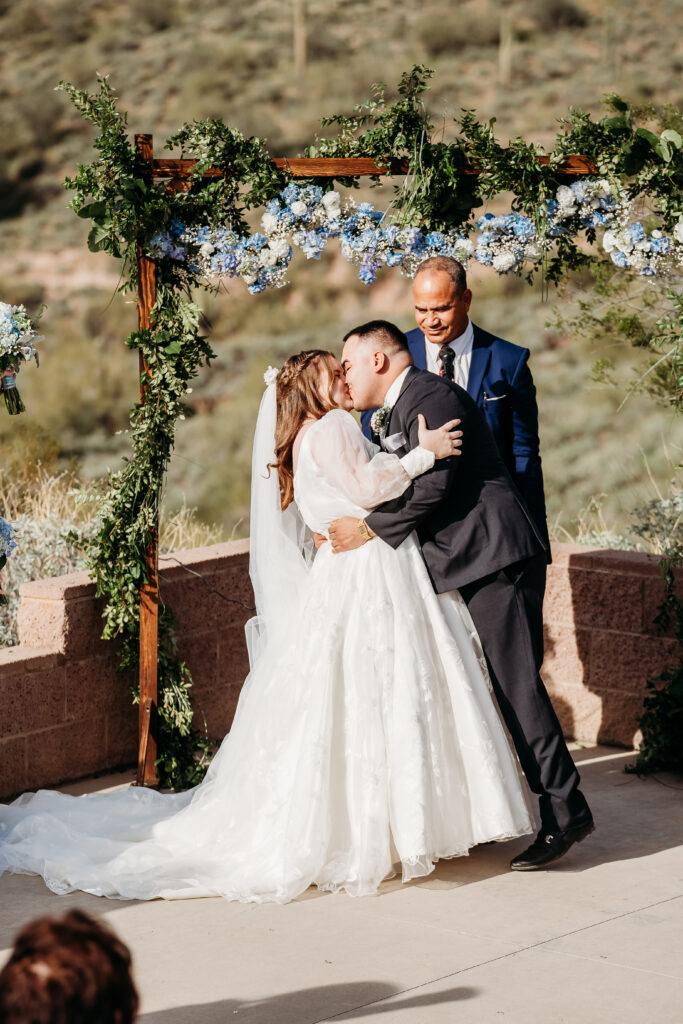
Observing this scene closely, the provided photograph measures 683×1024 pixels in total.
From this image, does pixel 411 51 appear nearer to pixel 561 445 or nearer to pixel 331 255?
pixel 331 255

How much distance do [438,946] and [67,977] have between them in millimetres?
2491

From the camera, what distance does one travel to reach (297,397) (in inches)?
197

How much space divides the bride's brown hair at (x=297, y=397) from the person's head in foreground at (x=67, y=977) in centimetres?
316

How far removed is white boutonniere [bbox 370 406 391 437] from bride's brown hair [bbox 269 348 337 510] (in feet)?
0.65

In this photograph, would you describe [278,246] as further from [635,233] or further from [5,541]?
[5,541]

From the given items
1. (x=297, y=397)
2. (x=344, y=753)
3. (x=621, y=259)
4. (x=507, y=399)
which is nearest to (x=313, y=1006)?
(x=344, y=753)

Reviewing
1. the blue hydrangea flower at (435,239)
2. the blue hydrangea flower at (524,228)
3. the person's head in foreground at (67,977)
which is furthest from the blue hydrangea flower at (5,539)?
the person's head in foreground at (67,977)

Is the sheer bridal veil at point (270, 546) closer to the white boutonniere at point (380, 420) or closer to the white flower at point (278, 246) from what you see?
the white boutonniere at point (380, 420)

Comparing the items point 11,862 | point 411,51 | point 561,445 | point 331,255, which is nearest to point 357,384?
point 11,862

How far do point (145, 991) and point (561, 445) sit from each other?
19.8 meters

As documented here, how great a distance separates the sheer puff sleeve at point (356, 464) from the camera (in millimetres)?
4824

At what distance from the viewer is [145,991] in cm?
391

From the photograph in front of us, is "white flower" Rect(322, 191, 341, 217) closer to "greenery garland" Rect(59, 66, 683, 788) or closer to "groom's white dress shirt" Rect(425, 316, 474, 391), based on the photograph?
"greenery garland" Rect(59, 66, 683, 788)

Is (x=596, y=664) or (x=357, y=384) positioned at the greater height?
(x=357, y=384)
